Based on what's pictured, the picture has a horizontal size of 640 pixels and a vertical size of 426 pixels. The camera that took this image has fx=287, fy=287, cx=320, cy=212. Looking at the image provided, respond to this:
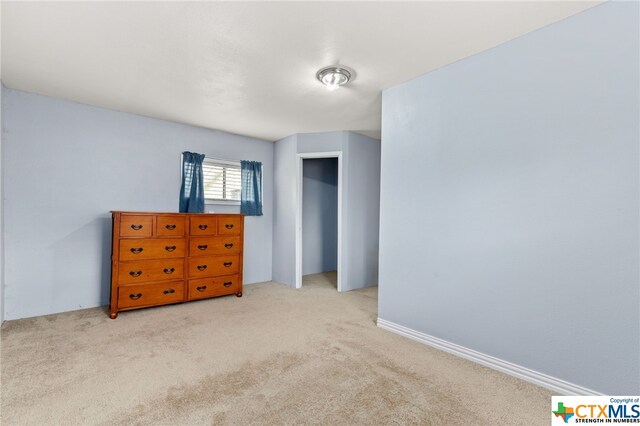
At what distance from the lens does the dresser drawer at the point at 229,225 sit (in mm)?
3754

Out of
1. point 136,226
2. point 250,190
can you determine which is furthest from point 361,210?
point 136,226

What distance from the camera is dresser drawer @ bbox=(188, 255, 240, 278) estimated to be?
3.51 metres

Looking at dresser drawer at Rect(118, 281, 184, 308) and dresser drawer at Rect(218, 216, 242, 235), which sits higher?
dresser drawer at Rect(218, 216, 242, 235)

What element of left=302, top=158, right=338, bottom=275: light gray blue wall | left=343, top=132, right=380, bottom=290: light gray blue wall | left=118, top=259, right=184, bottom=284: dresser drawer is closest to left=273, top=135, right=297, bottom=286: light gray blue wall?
left=302, top=158, right=338, bottom=275: light gray blue wall

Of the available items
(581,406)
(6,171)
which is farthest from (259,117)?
(581,406)

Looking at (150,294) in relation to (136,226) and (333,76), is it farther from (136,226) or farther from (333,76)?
(333,76)

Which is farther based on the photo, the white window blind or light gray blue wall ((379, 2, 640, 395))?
the white window blind

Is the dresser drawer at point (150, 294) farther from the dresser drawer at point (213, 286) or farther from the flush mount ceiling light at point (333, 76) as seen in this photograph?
the flush mount ceiling light at point (333, 76)

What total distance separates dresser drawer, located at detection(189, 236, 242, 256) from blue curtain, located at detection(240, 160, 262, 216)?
77 cm

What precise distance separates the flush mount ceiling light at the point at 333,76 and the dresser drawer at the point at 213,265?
249 cm

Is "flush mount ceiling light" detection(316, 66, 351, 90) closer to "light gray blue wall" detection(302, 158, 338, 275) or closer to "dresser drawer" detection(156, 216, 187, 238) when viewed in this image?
"dresser drawer" detection(156, 216, 187, 238)

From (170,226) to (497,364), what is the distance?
3.38 meters

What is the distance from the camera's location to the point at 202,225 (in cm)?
358

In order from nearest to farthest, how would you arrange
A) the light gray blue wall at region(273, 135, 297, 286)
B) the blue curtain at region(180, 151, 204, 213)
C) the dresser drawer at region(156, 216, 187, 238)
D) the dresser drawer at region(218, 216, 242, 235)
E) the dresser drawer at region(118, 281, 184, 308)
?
the dresser drawer at region(118, 281, 184, 308) < the dresser drawer at region(156, 216, 187, 238) < the dresser drawer at region(218, 216, 242, 235) < the blue curtain at region(180, 151, 204, 213) < the light gray blue wall at region(273, 135, 297, 286)
